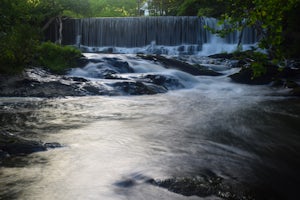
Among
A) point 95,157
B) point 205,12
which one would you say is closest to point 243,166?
point 95,157

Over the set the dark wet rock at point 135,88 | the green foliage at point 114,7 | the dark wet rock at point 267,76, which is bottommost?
the dark wet rock at point 135,88

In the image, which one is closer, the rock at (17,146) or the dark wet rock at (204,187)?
the dark wet rock at (204,187)

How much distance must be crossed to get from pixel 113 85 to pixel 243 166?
322 inches

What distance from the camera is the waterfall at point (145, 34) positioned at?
25688 mm

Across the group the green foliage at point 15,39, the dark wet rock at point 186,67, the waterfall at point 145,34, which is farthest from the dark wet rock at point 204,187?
the waterfall at point 145,34

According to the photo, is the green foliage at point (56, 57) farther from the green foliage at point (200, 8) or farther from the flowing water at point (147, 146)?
the green foliage at point (200, 8)

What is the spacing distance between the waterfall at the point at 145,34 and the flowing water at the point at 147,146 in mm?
Result: 14942

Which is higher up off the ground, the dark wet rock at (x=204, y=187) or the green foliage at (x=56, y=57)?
the green foliage at (x=56, y=57)

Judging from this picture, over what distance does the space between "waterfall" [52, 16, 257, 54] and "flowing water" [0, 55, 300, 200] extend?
49.0 ft

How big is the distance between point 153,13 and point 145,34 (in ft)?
55.3

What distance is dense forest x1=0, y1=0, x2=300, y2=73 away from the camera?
5027mm

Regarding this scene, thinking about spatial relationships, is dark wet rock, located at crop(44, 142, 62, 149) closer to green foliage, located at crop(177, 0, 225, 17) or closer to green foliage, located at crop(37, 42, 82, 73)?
green foliage, located at crop(37, 42, 82, 73)

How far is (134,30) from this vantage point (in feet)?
A: 90.8

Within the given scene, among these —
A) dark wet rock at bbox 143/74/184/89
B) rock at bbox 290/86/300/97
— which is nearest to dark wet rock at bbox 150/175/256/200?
rock at bbox 290/86/300/97
